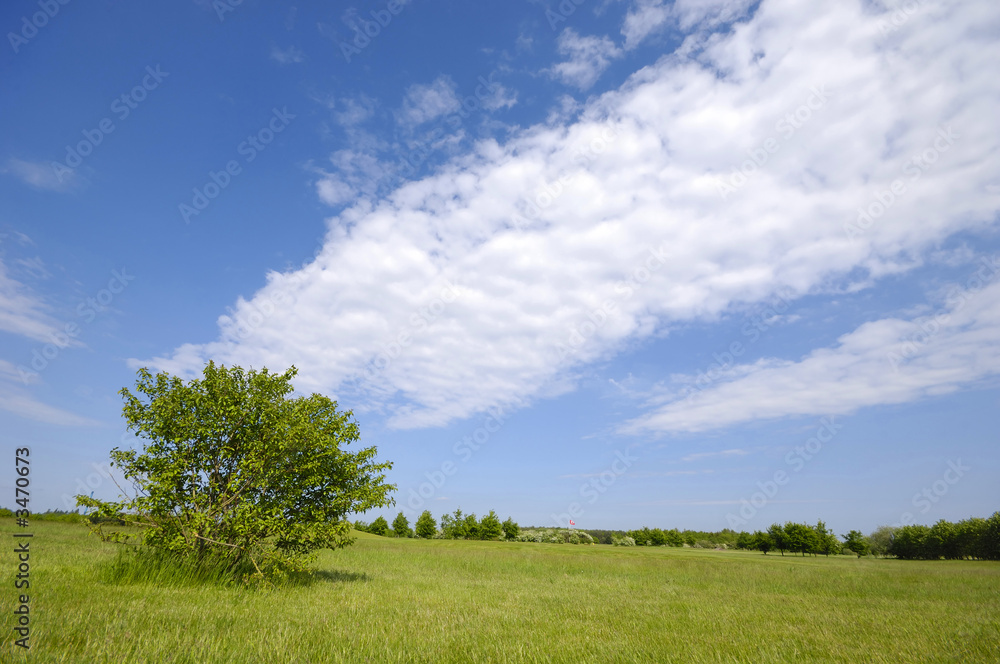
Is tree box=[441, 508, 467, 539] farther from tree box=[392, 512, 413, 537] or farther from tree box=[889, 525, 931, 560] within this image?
tree box=[889, 525, 931, 560]

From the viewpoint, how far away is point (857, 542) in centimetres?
8688

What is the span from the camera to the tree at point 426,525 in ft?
276

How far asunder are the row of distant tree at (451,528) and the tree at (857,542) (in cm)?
6274

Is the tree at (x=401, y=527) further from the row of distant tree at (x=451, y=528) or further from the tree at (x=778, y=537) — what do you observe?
the tree at (x=778, y=537)

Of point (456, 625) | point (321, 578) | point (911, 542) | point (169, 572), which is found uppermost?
point (169, 572)

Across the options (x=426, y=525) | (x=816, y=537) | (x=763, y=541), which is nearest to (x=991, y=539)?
(x=816, y=537)

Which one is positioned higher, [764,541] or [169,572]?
[169,572]

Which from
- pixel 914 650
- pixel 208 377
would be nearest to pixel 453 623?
pixel 914 650

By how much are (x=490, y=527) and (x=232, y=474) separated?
254 ft

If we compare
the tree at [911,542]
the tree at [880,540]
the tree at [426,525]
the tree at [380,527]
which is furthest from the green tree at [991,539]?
the tree at [380,527]

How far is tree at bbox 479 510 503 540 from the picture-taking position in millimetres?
83125

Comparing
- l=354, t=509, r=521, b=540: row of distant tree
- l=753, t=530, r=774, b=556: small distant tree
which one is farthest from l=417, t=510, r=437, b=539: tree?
l=753, t=530, r=774, b=556: small distant tree

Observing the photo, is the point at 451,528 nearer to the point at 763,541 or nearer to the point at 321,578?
the point at 763,541

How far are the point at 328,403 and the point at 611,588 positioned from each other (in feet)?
39.8
